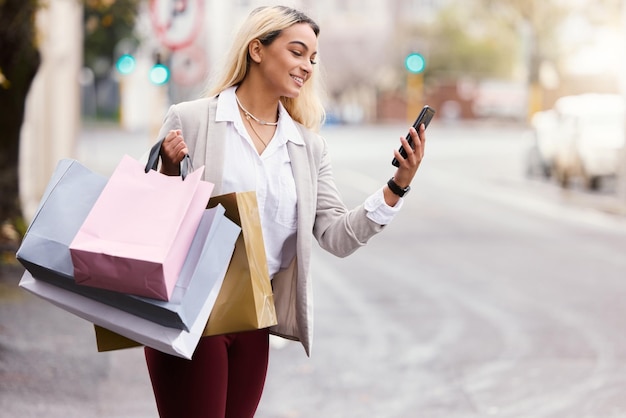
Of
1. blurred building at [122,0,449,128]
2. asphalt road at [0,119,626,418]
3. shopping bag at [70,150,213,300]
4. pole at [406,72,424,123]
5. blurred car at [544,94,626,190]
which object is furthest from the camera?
blurred building at [122,0,449,128]

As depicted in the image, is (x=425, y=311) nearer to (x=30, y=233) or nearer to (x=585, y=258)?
(x=585, y=258)

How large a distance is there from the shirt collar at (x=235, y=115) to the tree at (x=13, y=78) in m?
7.43

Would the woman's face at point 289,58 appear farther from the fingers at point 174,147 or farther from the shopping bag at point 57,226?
the shopping bag at point 57,226

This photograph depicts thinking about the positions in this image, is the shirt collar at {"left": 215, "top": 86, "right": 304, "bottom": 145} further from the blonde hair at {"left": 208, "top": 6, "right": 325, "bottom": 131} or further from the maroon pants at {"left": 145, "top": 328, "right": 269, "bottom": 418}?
the maroon pants at {"left": 145, "top": 328, "right": 269, "bottom": 418}

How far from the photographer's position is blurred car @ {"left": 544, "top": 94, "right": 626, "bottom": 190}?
77.6 feet

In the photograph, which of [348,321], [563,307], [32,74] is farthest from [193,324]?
[32,74]

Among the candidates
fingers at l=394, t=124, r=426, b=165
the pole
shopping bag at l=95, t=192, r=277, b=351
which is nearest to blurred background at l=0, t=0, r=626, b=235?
the pole

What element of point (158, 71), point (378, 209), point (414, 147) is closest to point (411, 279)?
point (158, 71)

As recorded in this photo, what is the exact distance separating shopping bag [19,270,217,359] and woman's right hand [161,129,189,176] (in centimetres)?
41

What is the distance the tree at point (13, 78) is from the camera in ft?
35.4

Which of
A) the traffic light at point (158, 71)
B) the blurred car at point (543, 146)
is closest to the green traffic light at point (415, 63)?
the blurred car at point (543, 146)

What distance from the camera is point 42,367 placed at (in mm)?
7438

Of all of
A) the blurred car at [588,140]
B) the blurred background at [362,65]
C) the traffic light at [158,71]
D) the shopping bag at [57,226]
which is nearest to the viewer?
the shopping bag at [57,226]

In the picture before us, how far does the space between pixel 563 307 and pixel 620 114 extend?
51.7 ft
